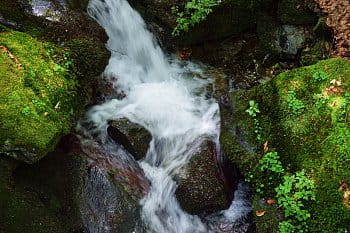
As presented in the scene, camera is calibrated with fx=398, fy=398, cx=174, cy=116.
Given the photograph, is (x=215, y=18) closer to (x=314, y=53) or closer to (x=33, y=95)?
(x=314, y=53)

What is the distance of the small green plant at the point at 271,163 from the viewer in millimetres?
4859

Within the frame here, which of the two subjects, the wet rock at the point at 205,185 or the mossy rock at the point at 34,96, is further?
the wet rock at the point at 205,185

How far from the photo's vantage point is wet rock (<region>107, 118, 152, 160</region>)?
226 inches

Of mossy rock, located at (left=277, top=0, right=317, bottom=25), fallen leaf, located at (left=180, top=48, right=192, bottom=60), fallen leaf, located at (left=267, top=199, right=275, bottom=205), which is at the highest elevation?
mossy rock, located at (left=277, top=0, right=317, bottom=25)

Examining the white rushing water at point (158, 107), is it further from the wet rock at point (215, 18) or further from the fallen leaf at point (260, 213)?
the fallen leaf at point (260, 213)

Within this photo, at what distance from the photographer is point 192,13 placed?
23.1ft

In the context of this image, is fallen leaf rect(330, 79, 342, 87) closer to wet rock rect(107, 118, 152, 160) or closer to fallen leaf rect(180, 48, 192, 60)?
wet rock rect(107, 118, 152, 160)

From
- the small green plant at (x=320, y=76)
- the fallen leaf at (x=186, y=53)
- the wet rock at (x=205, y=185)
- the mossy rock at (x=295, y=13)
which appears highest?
the mossy rock at (x=295, y=13)

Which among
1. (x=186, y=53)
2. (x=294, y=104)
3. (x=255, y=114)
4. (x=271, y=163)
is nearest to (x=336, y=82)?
(x=294, y=104)

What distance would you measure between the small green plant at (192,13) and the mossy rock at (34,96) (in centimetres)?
230

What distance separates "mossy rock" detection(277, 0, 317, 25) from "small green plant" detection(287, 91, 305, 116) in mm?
2382

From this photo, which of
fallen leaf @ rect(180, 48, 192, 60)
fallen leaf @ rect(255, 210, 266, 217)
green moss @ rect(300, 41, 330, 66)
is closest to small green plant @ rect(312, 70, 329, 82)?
green moss @ rect(300, 41, 330, 66)

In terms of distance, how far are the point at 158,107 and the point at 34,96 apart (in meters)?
2.20

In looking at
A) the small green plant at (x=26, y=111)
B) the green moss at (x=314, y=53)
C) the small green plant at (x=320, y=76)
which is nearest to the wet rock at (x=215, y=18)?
the green moss at (x=314, y=53)
